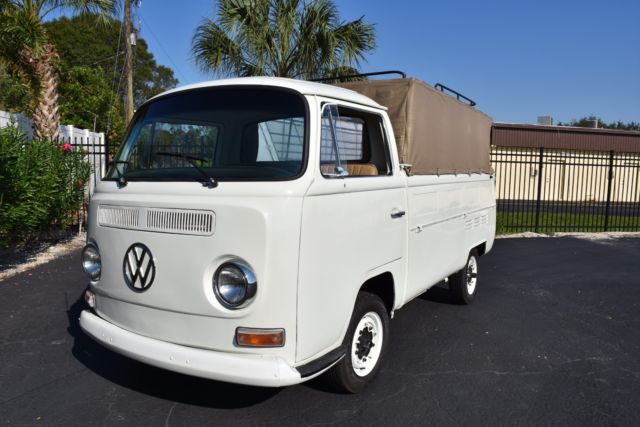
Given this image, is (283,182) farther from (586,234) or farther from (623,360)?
(586,234)

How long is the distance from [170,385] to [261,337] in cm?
139

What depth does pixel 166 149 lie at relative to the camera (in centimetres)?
351

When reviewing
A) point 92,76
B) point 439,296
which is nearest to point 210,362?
point 439,296

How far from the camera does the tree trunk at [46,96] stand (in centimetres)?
1023

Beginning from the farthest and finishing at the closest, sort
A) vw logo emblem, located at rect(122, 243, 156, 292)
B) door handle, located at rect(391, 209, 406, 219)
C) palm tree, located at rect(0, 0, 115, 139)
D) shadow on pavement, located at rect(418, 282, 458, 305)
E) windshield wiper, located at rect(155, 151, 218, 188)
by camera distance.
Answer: palm tree, located at rect(0, 0, 115, 139) → shadow on pavement, located at rect(418, 282, 458, 305) → door handle, located at rect(391, 209, 406, 219) → vw logo emblem, located at rect(122, 243, 156, 292) → windshield wiper, located at rect(155, 151, 218, 188)

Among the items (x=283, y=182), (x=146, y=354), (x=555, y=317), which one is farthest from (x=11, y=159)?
(x=555, y=317)

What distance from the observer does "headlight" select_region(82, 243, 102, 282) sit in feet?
11.0

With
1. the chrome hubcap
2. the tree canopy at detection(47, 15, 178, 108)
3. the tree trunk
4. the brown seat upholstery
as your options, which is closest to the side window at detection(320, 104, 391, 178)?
the brown seat upholstery

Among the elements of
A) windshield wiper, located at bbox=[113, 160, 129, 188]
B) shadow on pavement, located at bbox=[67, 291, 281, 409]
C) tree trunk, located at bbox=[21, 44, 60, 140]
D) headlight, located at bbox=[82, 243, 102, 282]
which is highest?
tree trunk, located at bbox=[21, 44, 60, 140]

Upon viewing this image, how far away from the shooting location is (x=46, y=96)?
1048 cm

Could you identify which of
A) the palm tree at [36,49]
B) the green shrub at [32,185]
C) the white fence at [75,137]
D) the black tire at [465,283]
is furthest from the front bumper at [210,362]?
the palm tree at [36,49]

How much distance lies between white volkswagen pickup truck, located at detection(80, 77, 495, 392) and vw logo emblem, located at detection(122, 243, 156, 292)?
1cm

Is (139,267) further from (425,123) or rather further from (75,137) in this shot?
(75,137)

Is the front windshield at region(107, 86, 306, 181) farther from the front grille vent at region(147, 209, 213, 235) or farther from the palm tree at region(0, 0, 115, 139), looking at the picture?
the palm tree at region(0, 0, 115, 139)
